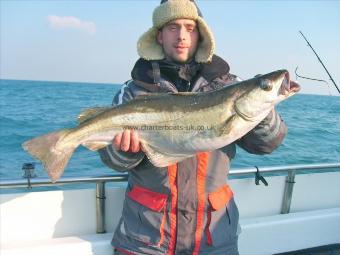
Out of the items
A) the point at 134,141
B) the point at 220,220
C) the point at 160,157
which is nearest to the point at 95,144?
the point at 134,141

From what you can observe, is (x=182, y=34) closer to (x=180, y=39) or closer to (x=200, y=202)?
(x=180, y=39)

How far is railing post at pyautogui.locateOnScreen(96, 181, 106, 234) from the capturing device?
347 centimetres

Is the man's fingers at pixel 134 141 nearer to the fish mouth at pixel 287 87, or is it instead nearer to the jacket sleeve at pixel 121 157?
the jacket sleeve at pixel 121 157

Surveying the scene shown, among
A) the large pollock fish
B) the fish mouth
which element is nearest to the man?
the large pollock fish

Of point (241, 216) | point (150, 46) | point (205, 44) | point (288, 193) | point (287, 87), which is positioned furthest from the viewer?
point (288, 193)

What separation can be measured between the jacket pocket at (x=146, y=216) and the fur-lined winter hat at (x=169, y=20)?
1.14m

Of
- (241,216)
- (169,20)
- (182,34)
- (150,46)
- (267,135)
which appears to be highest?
(169,20)

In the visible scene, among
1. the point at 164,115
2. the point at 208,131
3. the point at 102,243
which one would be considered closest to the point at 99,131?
the point at 164,115

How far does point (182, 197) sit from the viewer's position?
2666mm

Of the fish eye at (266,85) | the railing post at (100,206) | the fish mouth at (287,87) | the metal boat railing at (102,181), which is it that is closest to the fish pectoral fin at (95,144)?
the metal boat railing at (102,181)

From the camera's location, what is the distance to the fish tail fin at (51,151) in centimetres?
270

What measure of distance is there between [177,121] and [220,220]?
2.70ft

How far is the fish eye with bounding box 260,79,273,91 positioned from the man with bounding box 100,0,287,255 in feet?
0.81

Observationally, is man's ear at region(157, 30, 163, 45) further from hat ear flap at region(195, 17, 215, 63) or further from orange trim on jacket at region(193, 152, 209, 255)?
orange trim on jacket at region(193, 152, 209, 255)
